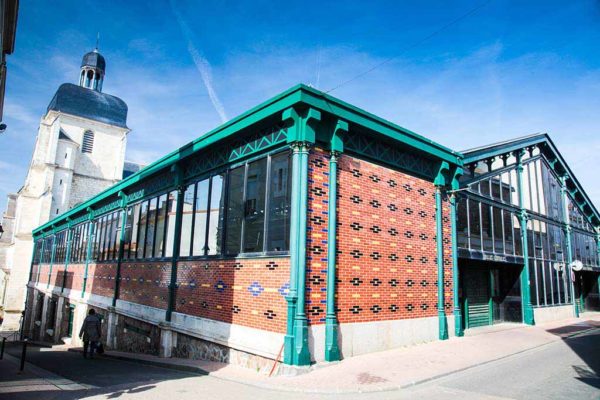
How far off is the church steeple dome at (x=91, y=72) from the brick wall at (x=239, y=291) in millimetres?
48940

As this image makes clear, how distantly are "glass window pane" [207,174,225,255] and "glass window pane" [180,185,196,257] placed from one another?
52.5 inches

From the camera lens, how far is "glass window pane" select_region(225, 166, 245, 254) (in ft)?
35.1

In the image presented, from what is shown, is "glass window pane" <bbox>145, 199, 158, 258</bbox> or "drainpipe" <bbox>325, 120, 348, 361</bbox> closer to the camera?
"drainpipe" <bbox>325, 120, 348, 361</bbox>

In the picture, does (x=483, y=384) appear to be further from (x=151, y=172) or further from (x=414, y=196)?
(x=151, y=172)

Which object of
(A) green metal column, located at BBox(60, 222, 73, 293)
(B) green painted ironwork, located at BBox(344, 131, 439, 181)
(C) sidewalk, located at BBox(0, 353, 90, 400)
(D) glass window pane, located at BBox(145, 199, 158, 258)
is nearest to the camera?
(C) sidewalk, located at BBox(0, 353, 90, 400)

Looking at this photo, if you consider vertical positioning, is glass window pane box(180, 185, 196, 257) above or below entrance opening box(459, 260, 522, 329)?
above

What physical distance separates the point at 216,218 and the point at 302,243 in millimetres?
3933

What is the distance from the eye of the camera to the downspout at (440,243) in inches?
477

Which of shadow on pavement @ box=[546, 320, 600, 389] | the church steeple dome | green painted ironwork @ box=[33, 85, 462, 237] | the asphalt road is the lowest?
the asphalt road

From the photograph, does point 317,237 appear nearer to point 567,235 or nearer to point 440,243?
point 440,243

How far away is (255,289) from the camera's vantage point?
9.56 meters

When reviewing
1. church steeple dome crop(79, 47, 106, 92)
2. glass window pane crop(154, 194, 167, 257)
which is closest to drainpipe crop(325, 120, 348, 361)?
glass window pane crop(154, 194, 167, 257)

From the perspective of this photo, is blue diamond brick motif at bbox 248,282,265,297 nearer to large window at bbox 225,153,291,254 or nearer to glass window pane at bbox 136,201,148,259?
large window at bbox 225,153,291,254

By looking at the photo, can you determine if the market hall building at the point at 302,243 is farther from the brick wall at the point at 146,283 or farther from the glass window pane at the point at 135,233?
the glass window pane at the point at 135,233
